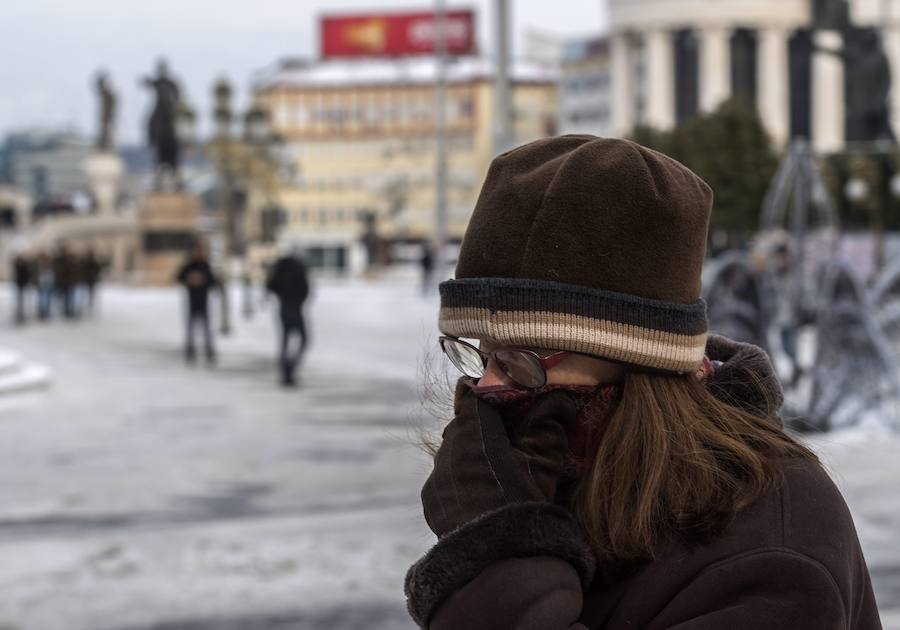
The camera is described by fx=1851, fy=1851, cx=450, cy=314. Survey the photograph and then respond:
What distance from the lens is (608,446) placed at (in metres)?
2.09

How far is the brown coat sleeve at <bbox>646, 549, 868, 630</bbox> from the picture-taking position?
1.94 m

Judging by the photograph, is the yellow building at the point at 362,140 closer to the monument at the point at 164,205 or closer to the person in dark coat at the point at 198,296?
the monument at the point at 164,205

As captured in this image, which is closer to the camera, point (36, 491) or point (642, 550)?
point (642, 550)

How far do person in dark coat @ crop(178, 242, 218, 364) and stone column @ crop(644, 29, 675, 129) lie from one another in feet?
272

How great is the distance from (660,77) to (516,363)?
10546 cm

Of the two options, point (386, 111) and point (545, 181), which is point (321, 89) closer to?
point (386, 111)

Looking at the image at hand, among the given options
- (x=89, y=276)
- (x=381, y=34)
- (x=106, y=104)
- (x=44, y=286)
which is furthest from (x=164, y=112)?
(x=381, y=34)

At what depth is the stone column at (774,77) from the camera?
342 feet

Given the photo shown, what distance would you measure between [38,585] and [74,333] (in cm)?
2440

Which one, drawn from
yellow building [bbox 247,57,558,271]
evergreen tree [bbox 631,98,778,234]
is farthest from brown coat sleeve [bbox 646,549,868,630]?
yellow building [bbox 247,57,558,271]

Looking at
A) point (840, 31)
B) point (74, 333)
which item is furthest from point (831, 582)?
point (74, 333)

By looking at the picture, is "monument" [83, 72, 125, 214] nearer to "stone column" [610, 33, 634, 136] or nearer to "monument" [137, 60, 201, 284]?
"monument" [137, 60, 201, 284]

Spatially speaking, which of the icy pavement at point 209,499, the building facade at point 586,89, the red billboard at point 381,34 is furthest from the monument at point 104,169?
the red billboard at point 381,34

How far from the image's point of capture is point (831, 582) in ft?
6.44
